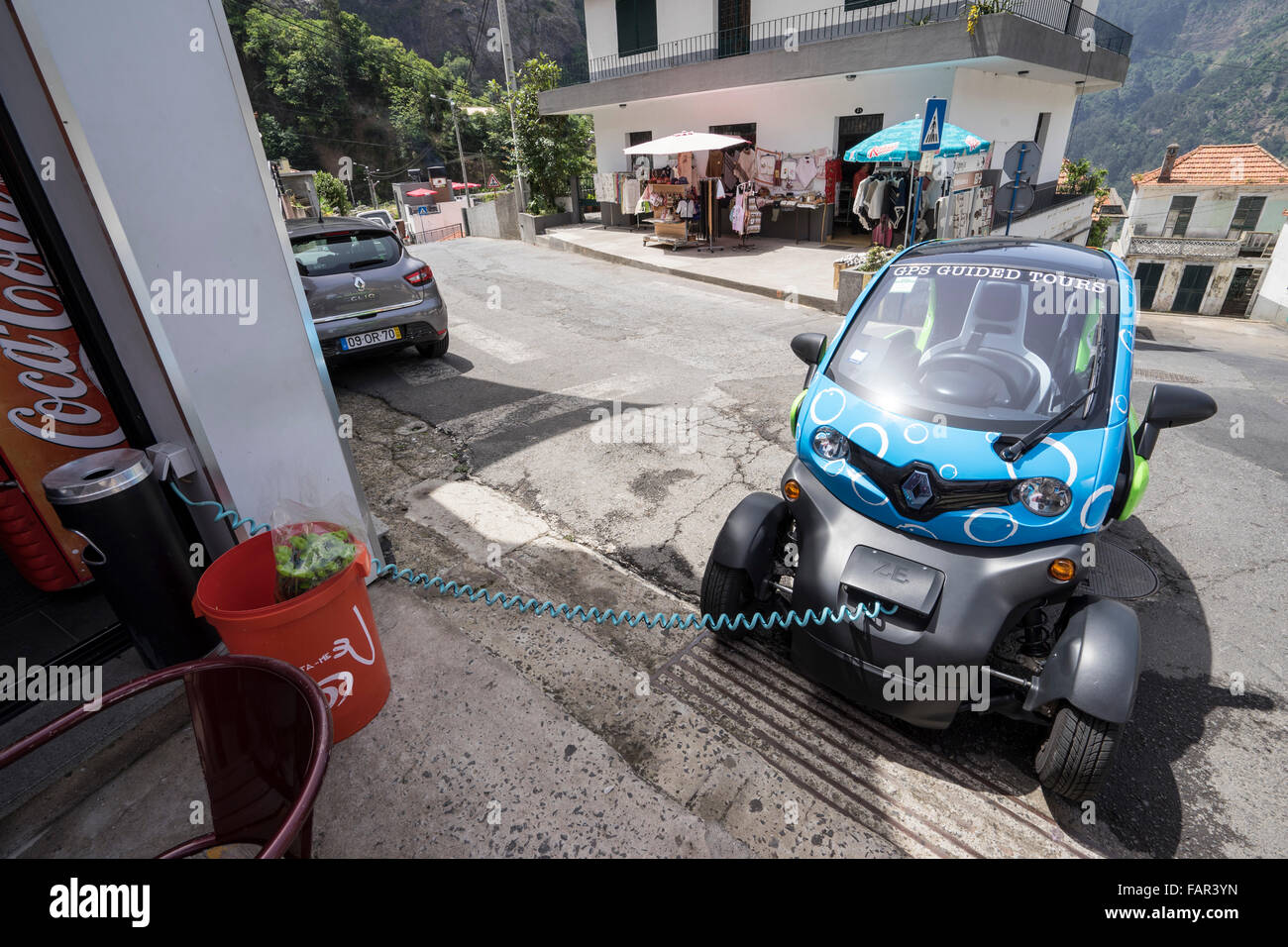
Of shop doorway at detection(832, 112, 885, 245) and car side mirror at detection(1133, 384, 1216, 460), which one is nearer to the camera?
car side mirror at detection(1133, 384, 1216, 460)

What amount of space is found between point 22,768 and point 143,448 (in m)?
1.47

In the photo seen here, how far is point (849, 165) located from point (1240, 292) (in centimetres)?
3305

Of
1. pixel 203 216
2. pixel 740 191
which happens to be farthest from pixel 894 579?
pixel 740 191

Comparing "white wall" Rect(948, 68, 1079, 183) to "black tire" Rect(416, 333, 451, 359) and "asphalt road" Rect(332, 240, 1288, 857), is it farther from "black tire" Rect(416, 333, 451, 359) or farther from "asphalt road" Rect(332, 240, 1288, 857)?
"black tire" Rect(416, 333, 451, 359)

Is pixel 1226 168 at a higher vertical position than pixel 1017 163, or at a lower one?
lower

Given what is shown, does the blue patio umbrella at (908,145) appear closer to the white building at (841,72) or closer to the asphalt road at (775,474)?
the white building at (841,72)

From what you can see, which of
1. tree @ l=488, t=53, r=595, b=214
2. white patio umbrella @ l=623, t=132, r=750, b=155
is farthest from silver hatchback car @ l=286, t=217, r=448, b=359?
tree @ l=488, t=53, r=595, b=214

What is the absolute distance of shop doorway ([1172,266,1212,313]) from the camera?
35.2m

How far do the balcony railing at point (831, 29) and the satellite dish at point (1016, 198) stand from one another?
3.16 meters

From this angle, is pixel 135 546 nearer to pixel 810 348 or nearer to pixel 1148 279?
pixel 810 348

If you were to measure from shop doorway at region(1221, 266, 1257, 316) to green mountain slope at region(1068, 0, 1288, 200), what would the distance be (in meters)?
58.8

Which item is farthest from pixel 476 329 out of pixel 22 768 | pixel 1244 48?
pixel 1244 48

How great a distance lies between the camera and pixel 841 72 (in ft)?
45.1

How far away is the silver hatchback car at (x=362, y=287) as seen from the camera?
6840 millimetres
